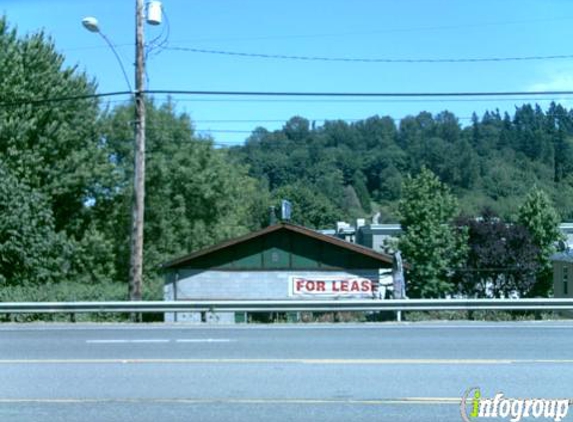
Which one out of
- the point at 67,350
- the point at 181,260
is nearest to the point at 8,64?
the point at 181,260

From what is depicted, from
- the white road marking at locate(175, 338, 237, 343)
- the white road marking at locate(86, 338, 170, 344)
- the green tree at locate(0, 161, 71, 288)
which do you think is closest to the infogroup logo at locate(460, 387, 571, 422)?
the white road marking at locate(175, 338, 237, 343)

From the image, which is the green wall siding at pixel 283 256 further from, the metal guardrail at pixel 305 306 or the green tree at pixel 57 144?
the metal guardrail at pixel 305 306

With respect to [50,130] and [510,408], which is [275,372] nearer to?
[510,408]

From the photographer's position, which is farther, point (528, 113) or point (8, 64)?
point (528, 113)

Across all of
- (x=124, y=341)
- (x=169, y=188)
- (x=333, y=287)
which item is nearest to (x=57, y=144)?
(x=169, y=188)

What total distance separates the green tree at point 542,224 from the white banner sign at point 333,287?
26.2 meters

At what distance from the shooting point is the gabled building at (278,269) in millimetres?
27156

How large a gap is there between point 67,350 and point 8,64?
2161 centimetres

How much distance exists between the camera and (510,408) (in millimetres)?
7348

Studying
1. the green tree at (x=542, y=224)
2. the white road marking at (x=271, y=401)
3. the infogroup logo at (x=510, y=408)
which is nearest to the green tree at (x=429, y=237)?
the green tree at (x=542, y=224)

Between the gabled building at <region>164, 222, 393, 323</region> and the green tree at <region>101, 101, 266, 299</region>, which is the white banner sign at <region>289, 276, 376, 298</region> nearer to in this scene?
the gabled building at <region>164, 222, 393, 323</region>

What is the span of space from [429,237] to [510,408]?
120 feet

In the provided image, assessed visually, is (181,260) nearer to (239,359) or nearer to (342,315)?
(342,315)

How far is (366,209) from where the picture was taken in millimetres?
96250
